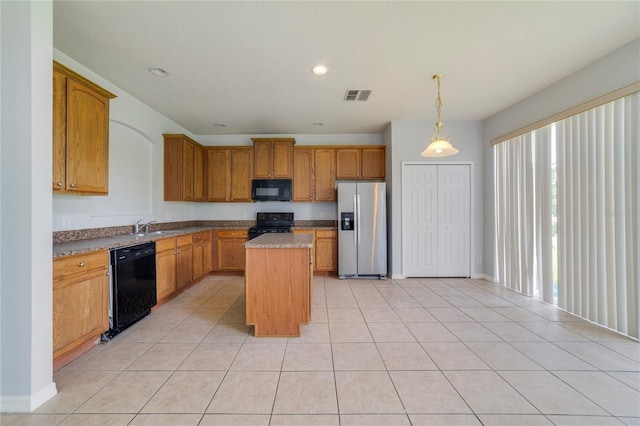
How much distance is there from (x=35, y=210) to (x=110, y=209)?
1.73 meters

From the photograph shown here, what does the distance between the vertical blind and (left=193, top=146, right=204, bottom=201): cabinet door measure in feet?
16.8

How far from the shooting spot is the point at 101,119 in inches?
98.7

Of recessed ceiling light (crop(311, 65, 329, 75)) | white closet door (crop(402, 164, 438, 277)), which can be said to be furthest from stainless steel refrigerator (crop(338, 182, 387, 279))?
recessed ceiling light (crop(311, 65, 329, 75))

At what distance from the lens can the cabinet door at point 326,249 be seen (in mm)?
4691

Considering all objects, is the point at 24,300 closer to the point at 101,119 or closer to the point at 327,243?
→ the point at 101,119

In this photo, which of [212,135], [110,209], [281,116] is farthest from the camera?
[212,135]

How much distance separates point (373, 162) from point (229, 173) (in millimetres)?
2797

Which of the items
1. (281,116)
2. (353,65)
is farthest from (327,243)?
(353,65)

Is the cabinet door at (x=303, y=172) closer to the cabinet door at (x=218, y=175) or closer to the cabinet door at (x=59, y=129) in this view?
the cabinet door at (x=218, y=175)

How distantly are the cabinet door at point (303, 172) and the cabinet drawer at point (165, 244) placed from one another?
2.24 meters

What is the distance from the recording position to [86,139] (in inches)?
91.7

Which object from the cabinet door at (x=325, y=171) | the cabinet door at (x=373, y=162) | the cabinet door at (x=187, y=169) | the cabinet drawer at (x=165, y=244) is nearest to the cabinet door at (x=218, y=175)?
the cabinet door at (x=187, y=169)

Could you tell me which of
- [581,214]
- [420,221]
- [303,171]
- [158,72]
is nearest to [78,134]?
[158,72]

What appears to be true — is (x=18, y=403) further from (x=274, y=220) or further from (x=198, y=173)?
(x=274, y=220)
